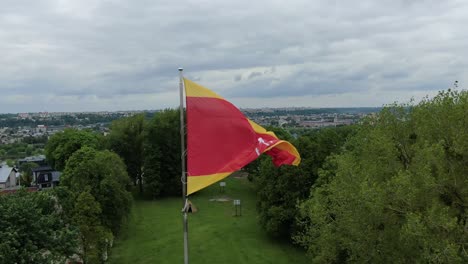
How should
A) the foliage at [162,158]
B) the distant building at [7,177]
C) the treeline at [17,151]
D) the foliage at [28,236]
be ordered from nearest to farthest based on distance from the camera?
the foliage at [28,236], the foliage at [162,158], the distant building at [7,177], the treeline at [17,151]

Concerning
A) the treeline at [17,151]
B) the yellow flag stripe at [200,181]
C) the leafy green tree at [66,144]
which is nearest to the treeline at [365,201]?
the yellow flag stripe at [200,181]

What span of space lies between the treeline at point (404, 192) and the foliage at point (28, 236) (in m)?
12.5

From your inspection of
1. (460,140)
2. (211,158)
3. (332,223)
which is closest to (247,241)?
(332,223)

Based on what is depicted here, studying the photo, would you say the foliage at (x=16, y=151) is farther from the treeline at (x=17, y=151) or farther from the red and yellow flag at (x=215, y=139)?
the red and yellow flag at (x=215, y=139)

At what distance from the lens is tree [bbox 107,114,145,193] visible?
56062 millimetres

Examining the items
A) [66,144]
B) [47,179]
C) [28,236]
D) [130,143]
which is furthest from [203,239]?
[47,179]

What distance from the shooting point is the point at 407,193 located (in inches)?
668

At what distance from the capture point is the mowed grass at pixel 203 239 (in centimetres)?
3062

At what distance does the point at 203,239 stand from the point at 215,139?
2354 cm

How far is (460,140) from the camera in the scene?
57.0 ft

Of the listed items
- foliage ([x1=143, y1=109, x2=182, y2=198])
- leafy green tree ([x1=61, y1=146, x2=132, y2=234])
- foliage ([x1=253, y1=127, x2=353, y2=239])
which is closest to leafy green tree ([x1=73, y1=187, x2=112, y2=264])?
leafy green tree ([x1=61, y1=146, x2=132, y2=234])

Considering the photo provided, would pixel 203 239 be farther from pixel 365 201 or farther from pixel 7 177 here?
pixel 7 177

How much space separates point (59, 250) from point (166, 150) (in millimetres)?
35584

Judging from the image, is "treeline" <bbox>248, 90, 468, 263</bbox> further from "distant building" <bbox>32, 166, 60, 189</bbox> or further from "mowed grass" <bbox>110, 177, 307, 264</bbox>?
"distant building" <bbox>32, 166, 60, 189</bbox>
